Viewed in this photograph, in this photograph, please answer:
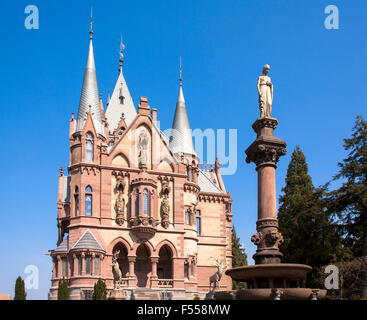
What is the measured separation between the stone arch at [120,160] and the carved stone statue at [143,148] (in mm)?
1458

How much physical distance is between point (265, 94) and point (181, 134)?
45.2 meters

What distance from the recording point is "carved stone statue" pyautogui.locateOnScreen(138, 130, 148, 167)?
189 feet

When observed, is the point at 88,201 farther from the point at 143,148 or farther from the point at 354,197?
the point at 354,197

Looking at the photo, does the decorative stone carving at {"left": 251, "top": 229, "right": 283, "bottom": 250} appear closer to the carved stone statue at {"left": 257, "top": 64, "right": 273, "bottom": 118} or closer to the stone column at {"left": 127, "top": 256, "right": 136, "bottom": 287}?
the carved stone statue at {"left": 257, "top": 64, "right": 273, "bottom": 118}

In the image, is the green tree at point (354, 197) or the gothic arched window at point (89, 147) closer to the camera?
the green tree at point (354, 197)

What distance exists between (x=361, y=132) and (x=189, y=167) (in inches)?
954

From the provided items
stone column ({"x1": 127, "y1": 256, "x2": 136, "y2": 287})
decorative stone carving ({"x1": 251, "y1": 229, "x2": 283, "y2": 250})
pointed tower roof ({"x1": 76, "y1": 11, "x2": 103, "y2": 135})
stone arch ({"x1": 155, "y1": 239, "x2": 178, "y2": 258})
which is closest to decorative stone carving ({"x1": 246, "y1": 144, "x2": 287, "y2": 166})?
decorative stone carving ({"x1": 251, "y1": 229, "x2": 283, "y2": 250})

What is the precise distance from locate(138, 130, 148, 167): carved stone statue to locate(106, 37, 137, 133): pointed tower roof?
863cm

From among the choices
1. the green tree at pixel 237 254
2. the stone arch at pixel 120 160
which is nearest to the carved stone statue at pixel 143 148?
the stone arch at pixel 120 160

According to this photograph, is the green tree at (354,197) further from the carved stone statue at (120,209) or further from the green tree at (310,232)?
the carved stone statue at (120,209)

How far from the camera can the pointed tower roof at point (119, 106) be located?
67.4 metres

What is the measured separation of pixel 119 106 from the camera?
68688 mm
